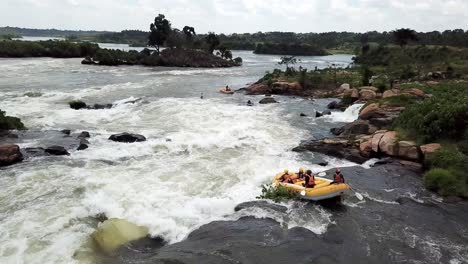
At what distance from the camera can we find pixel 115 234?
14023 mm

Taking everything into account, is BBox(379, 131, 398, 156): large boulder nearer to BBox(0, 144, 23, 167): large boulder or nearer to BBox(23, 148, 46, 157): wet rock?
BBox(23, 148, 46, 157): wet rock

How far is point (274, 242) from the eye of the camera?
1429 centimetres

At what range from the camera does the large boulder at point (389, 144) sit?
75.0 ft

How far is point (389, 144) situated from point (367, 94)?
55.4 feet

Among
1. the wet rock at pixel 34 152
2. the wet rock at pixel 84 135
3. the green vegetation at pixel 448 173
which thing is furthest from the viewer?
the wet rock at pixel 84 135

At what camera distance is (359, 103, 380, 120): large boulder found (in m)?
30.5

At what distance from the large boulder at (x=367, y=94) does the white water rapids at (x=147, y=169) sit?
12.5 feet

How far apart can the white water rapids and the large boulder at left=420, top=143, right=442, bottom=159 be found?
17.9 feet

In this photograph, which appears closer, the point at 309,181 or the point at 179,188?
the point at 309,181

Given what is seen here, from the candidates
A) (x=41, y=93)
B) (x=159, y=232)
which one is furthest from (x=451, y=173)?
(x=41, y=93)

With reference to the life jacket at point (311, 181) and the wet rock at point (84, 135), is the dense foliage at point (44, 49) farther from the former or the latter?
the life jacket at point (311, 181)

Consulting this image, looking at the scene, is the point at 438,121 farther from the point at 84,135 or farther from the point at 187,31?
the point at 187,31

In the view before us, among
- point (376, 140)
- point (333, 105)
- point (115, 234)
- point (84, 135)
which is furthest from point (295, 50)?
point (115, 234)

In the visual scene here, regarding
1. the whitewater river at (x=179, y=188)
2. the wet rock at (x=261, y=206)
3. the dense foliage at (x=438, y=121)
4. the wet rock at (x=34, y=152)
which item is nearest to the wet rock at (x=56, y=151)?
the wet rock at (x=34, y=152)
